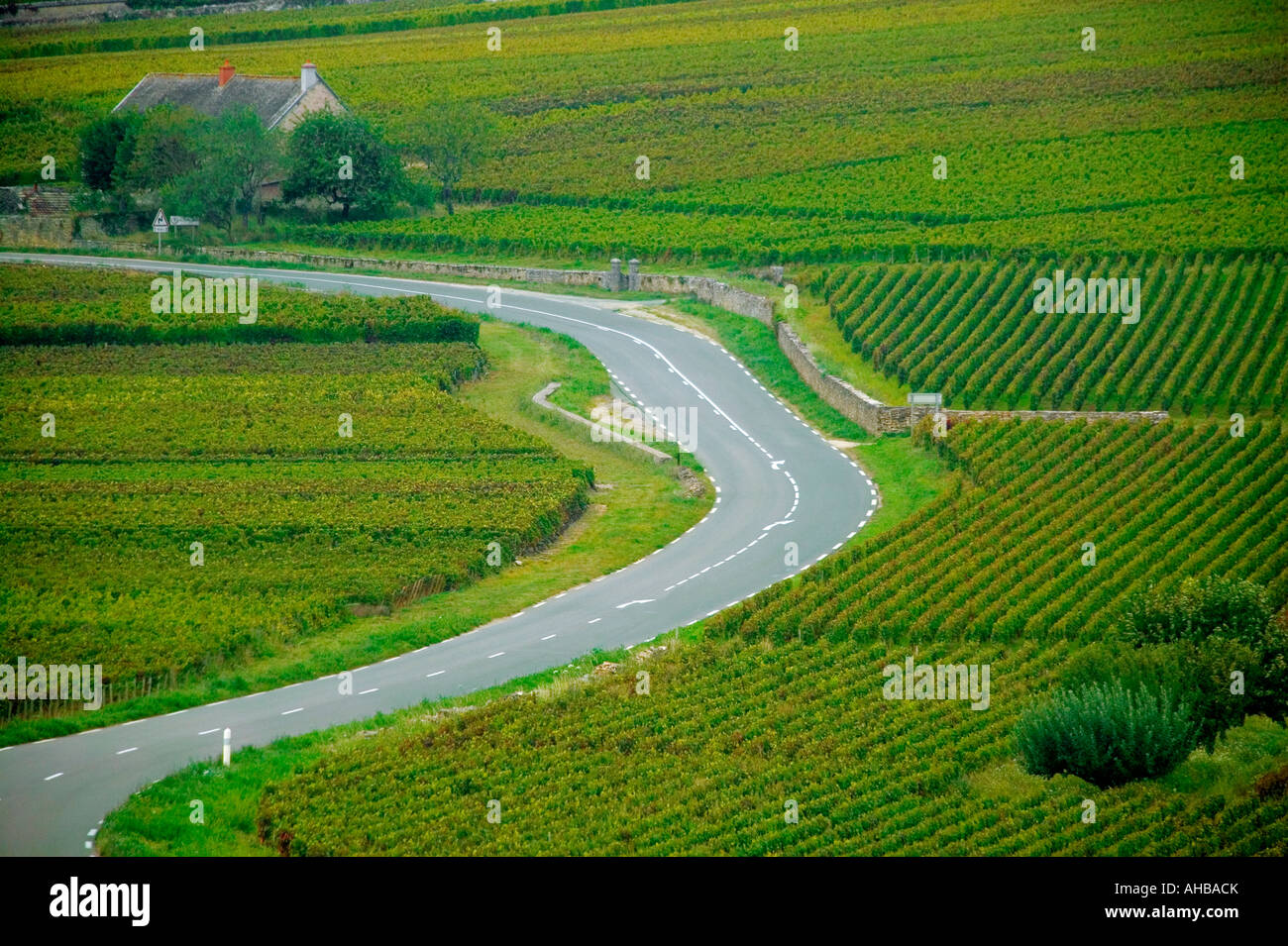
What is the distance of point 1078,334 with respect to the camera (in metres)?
60.6

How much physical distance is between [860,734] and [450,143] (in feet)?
214

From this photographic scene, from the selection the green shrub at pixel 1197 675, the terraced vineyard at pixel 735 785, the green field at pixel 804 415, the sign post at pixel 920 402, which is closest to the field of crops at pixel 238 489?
the green field at pixel 804 415

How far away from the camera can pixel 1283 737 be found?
33.5m

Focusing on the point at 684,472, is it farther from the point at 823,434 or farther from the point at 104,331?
the point at 104,331

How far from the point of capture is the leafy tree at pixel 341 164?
8425 centimetres

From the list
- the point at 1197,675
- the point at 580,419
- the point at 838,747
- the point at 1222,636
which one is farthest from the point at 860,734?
the point at 580,419

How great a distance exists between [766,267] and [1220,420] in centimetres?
2382

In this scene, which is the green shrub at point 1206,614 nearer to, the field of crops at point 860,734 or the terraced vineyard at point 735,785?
the field of crops at point 860,734

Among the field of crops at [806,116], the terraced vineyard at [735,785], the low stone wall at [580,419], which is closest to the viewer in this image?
the terraced vineyard at [735,785]

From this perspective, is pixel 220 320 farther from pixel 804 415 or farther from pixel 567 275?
pixel 804 415

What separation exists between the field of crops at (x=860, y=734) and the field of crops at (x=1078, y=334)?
9.88 metres

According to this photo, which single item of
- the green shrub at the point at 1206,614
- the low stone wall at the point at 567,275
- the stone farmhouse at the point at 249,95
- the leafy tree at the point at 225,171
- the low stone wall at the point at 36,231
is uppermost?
the stone farmhouse at the point at 249,95
